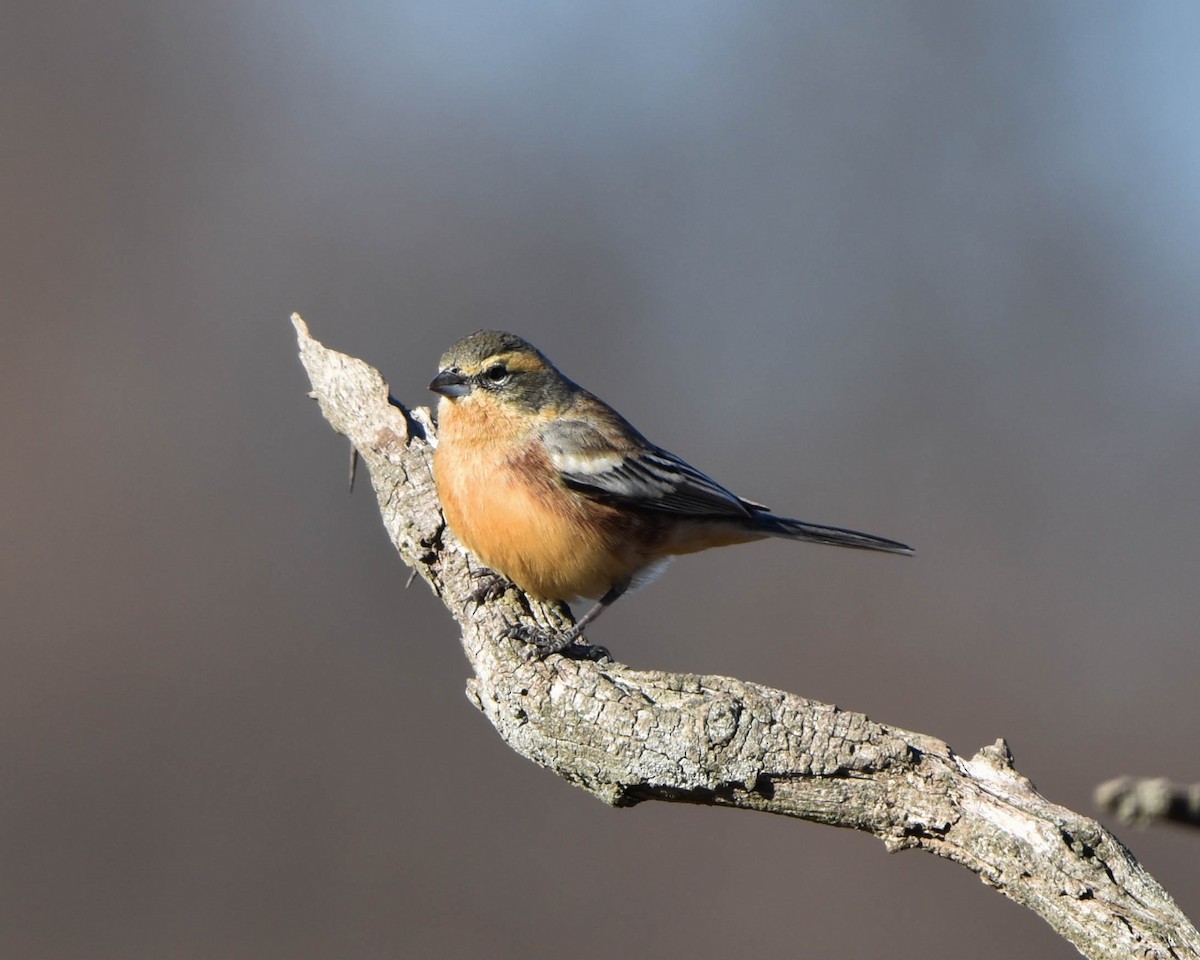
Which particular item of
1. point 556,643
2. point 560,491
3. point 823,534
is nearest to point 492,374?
point 560,491

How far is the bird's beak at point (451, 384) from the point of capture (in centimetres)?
566

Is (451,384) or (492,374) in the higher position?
(492,374)

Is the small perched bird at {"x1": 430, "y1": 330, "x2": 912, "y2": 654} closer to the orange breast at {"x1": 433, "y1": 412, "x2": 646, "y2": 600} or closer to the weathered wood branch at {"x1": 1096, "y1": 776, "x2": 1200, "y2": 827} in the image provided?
the orange breast at {"x1": 433, "y1": 412, "x2": 646, "y2": 600}

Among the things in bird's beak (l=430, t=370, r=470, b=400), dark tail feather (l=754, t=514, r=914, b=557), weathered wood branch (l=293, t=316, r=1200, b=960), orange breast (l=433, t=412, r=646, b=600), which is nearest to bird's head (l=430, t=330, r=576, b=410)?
bird's beak (l=430, t=370, r=470, b=400)

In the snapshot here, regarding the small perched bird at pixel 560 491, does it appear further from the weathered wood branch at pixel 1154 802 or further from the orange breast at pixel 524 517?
the weathered wood branch at pixel 1154 802

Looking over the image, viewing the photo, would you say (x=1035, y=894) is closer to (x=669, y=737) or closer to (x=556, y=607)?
(x=669, y=737)

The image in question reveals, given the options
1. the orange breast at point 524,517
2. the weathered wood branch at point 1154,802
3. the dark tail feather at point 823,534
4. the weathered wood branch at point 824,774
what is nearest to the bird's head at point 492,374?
the orange breast at point 524,517

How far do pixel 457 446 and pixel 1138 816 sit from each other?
4.57 meters

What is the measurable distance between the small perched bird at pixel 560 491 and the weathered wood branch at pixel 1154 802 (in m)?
3.88

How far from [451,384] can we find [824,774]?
3.13 m

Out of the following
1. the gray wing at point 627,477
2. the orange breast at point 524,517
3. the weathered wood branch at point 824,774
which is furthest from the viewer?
the gray wing at point 627,477

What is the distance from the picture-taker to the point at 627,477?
18.4 feet

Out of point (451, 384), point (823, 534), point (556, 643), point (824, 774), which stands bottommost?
point (824, 774)

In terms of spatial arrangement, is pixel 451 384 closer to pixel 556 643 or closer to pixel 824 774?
pixel 556 643
